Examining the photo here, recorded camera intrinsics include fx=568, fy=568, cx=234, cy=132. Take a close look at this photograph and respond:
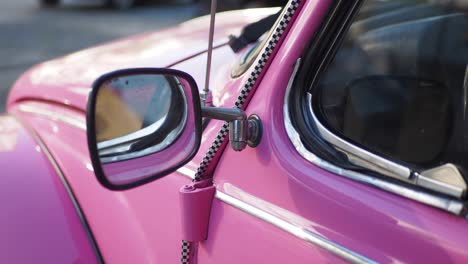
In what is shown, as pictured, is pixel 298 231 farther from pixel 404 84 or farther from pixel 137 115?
pixel 404 84

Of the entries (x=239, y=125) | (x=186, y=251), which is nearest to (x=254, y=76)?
(x=239, y=125)

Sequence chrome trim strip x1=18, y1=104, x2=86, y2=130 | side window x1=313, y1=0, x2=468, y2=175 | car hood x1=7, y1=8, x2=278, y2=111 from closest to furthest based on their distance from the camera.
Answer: side window x1=313, y1=0, x2=468, y2=175 → chrome trim strip x1=18, y1=104, x2=86, y2=130 → car hood x1=7, y1=8, x2=278, y2=111

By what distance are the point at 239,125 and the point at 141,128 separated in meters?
0.34

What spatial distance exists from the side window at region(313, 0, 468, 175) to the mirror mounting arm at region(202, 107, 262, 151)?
0.14 meters

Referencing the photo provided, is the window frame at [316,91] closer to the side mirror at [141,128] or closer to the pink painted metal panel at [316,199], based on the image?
the pink painted metal panel at [316,199]

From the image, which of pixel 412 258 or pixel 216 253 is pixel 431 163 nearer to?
pixel 412 258

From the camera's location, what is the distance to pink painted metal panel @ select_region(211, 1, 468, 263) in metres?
1.01

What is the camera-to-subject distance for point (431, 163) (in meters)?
1.28

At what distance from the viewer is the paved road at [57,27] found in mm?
7875

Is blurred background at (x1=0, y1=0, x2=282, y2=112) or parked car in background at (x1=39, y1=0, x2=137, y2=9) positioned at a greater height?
parked car in background at (x1=39, y1=0, x2=137, y2=9)

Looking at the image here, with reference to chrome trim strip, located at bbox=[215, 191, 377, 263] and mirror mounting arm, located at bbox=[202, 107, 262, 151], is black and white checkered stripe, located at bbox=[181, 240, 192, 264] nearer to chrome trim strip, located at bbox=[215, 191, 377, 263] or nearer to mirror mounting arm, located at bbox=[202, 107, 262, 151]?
chrome trim strip, located at bbox=[215, 191, 377, 263]

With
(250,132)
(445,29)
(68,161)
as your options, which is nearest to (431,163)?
(250,132)

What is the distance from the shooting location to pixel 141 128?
4.73 feet

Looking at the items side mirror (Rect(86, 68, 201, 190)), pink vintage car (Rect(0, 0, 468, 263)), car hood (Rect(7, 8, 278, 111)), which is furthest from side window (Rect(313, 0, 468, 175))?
car hood (Rect(7, 8, 278, 111))
